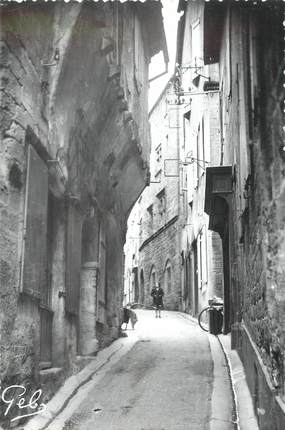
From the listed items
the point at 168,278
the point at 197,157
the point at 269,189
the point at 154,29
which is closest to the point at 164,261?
the point at 168,278

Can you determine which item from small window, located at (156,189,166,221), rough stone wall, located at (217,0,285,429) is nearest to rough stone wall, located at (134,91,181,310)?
small window, located at (156,189,166,221)

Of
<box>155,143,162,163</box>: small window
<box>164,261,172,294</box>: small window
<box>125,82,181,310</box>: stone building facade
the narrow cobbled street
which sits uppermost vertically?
<box>155,143,162,163</box>: small window

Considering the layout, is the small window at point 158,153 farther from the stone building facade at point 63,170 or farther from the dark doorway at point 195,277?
the stone building facade at point 63,170

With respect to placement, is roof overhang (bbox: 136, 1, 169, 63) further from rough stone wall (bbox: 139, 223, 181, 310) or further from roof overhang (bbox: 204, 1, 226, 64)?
rough stone wall (bbox: 139, 223, 181, 310)

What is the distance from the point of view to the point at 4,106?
6.45 metres

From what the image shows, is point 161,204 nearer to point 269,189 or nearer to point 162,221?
point 162,221

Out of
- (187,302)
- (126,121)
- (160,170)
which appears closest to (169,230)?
(160,170)

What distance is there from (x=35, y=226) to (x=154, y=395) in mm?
2930

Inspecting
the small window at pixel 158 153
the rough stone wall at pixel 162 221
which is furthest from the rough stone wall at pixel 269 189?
the small window at pixel 158 153

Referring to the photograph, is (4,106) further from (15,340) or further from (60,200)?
(60,200)

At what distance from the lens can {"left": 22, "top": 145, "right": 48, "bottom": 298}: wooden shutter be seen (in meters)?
6.84

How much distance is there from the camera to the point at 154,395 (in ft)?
27.9

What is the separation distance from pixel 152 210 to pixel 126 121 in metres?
23.2

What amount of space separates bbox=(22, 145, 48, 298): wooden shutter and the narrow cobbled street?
1.63 meters
